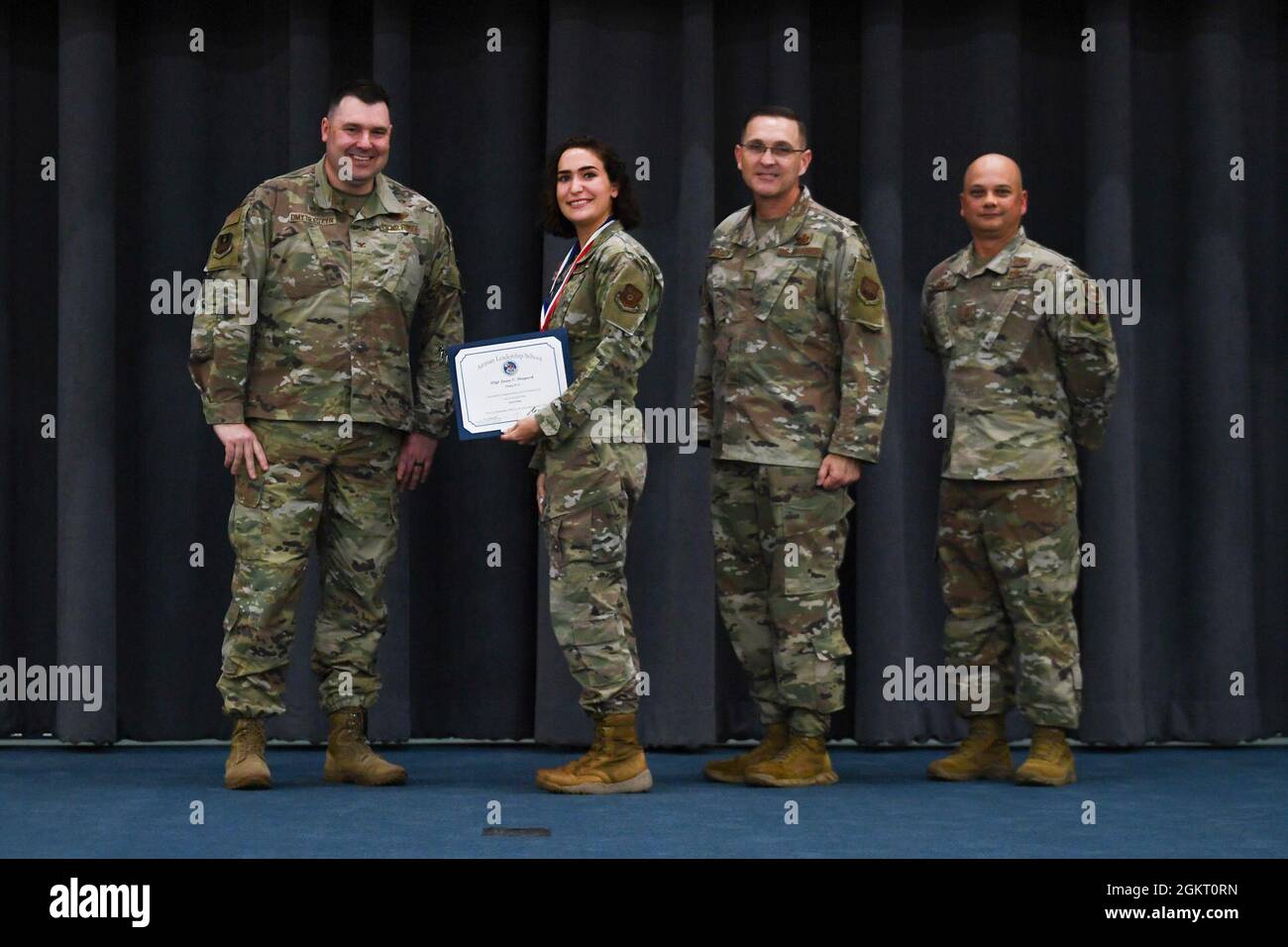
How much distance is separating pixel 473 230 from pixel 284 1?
0.92 meters

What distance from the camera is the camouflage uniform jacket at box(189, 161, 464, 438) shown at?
12.3 feet

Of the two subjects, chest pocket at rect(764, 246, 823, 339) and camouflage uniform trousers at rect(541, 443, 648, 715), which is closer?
camouflage uniform trousers at rect(541, 443, 648, 715)

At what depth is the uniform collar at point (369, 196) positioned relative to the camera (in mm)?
3854

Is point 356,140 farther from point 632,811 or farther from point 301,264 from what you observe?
point 632,811

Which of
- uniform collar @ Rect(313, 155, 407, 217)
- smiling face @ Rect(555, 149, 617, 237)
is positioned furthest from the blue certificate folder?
uniform collar @ Rect(313, 155, 407, 217)

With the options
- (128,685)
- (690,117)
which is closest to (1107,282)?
(690,117)

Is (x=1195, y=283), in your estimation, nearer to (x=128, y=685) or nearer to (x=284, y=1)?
(x=284, y=1)

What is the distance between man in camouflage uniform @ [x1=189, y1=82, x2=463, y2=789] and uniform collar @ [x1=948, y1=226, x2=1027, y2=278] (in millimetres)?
1420

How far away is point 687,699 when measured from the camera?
4586mm

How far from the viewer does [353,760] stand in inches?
154

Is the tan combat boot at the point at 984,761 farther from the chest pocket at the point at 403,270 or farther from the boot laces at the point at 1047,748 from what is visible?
the chest pocket at the point at 403,270

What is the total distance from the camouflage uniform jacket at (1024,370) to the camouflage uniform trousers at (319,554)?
1524 mm

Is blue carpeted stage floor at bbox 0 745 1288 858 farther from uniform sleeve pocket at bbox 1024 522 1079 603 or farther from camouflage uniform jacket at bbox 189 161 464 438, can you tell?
camouflage uniform jacket at bbox 189 161 464 438

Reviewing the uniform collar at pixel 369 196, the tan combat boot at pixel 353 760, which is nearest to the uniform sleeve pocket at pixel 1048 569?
the tan combat boot at pixel 353 760
